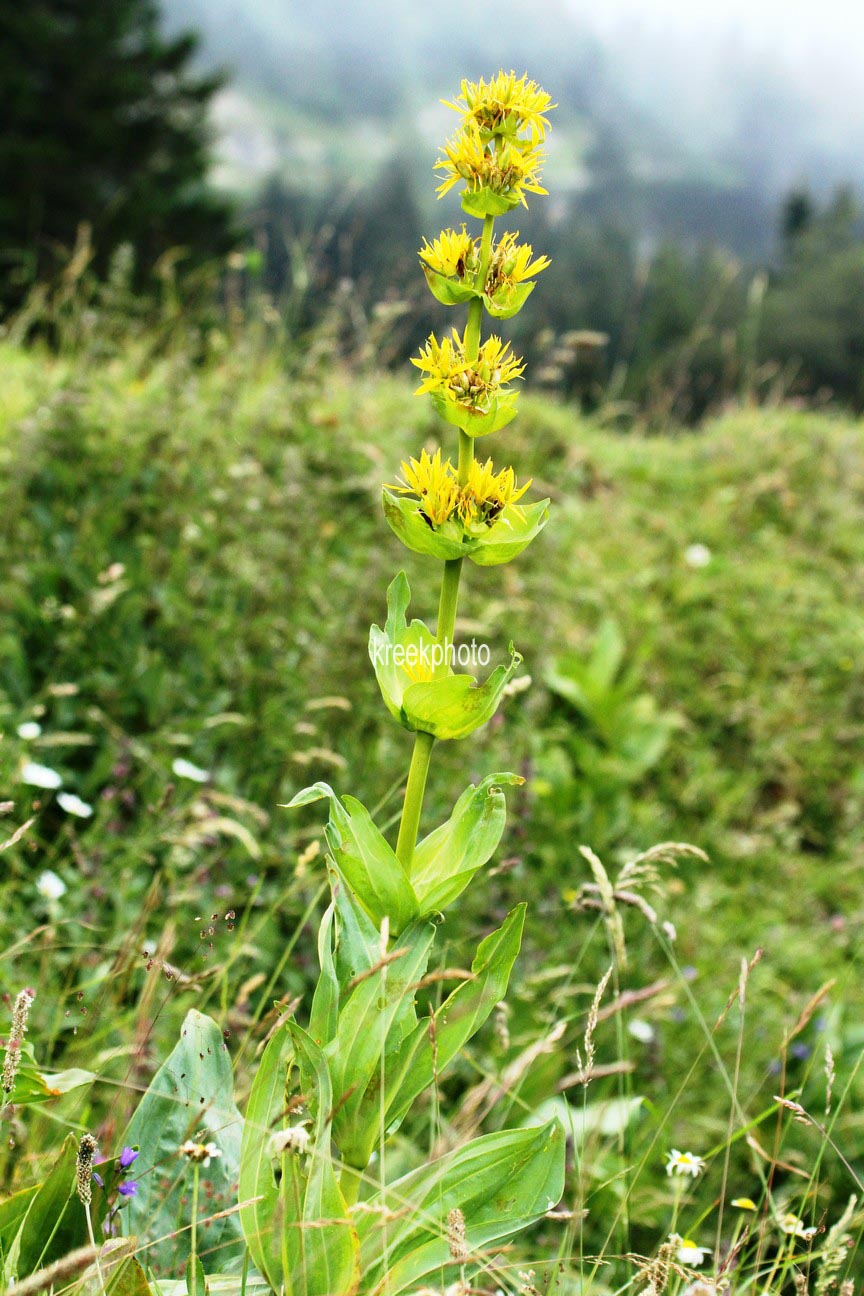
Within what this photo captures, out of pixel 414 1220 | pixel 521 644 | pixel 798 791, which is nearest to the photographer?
pixel 414 1220

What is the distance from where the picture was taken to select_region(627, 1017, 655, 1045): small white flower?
2574 mm

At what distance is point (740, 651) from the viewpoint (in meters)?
5.08

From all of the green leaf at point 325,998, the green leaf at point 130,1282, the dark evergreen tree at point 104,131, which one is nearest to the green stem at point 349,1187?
the green leaf at point 325,998

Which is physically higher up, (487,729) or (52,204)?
(52,204)

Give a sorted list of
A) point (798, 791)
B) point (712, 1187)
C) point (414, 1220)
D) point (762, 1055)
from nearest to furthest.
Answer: point (414, 1220) → point (712, 1187) → point (762, 1055) → point (798, 791)

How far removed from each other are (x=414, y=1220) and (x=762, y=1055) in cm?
202

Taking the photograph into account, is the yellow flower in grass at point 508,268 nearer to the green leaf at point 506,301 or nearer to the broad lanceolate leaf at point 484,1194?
the green leaf at point 506,301

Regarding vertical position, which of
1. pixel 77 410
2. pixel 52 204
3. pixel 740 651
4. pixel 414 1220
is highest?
pixel 52 204

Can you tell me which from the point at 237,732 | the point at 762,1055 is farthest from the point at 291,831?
the point at 762,1055

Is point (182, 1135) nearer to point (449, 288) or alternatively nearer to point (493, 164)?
point (449, 288)

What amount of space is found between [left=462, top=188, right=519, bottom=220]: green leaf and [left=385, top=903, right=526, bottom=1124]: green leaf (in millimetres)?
980

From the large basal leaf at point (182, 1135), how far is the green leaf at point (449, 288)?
3.75 ft

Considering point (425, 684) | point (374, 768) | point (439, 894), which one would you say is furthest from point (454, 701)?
point (374, 768)

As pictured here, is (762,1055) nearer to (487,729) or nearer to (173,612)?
(487,729)
